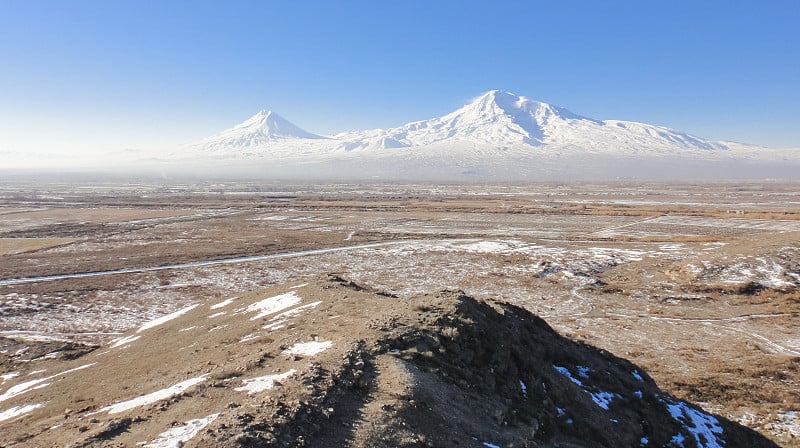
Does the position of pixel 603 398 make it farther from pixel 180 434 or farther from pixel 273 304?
pixel 273 304

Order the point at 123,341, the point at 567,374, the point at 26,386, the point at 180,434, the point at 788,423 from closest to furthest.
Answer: the point at 180,434 → the point at 788,423 → the point at 567,374 → the point at 26,386 → the point at 123,341

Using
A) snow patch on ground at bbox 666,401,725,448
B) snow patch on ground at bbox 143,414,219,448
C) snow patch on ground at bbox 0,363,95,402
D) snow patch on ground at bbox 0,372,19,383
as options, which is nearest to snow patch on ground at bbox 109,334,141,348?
snow patch on ground at bbox 0,372,19,383

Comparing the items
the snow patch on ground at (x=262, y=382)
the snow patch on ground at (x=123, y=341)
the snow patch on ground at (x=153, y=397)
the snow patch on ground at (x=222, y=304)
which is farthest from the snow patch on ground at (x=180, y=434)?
the snow patch on ground at (x=222, y=304)

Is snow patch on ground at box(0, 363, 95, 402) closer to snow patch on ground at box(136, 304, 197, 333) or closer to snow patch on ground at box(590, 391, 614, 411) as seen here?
snow patch on ground at box(136, 304, 197, 333)

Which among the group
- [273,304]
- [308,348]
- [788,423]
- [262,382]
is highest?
[262,382]

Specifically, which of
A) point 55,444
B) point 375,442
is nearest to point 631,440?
point 375,442

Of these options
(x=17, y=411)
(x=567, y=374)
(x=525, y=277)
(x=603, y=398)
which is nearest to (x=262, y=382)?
(x=17, y=411)

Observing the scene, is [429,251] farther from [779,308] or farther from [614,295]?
[779,308]

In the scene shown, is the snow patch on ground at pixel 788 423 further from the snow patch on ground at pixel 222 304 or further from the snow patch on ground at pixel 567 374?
the snow patch on ground at pixel 222 304
